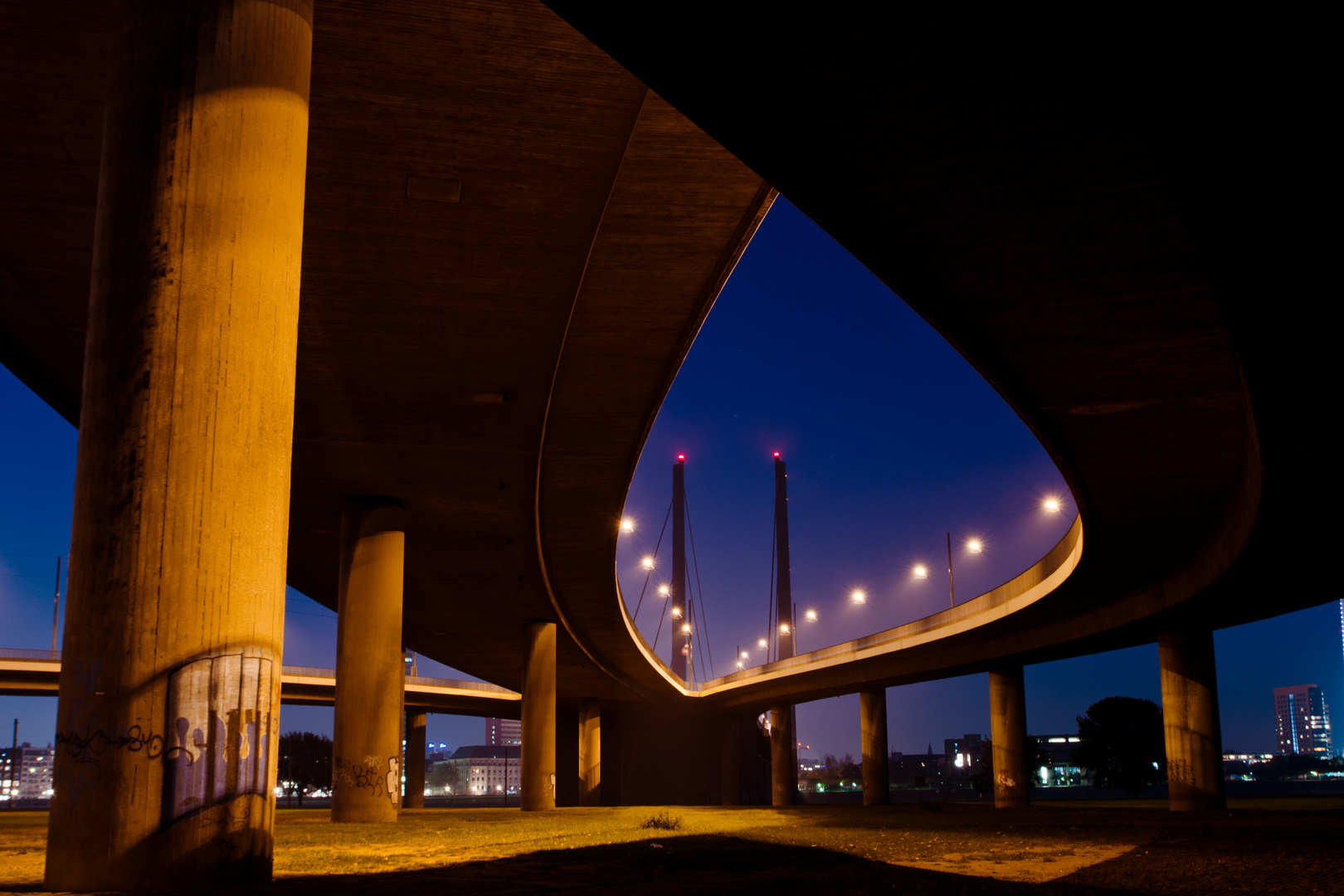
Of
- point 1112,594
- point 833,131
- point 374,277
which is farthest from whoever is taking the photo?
point 1112,594

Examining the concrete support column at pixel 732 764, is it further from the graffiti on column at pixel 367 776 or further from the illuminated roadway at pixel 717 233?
the illuminated roadway at pixel 717 233

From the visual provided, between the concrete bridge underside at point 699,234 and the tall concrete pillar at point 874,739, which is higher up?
the concrete bridge underside at point 699,234

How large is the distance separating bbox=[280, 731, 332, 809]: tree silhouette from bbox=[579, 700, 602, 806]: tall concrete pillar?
43.0 meters

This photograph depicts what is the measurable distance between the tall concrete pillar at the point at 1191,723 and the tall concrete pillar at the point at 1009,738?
31.6 ft

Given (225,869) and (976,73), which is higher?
(976,73)

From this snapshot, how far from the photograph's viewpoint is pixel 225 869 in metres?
7.21

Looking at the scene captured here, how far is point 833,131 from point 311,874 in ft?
26.2

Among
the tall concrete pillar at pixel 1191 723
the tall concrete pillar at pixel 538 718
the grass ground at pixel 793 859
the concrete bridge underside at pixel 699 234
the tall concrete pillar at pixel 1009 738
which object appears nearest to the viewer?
the concrete bridge underside at pixel 699 234

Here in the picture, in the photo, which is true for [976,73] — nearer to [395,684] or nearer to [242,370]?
[242,370]

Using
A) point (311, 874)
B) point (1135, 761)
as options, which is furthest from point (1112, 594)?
point (1135, 761)

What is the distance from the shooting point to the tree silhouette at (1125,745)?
202 ft

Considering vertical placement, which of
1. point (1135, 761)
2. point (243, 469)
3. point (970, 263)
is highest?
point (970, 263)

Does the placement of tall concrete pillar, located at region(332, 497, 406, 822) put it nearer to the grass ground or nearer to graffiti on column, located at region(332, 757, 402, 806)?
graffiti on column, located at region(332, 757, 402, 806)

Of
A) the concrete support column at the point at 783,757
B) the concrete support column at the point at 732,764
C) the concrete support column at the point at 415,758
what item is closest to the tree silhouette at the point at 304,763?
the concrete support column at the point at 415,758
